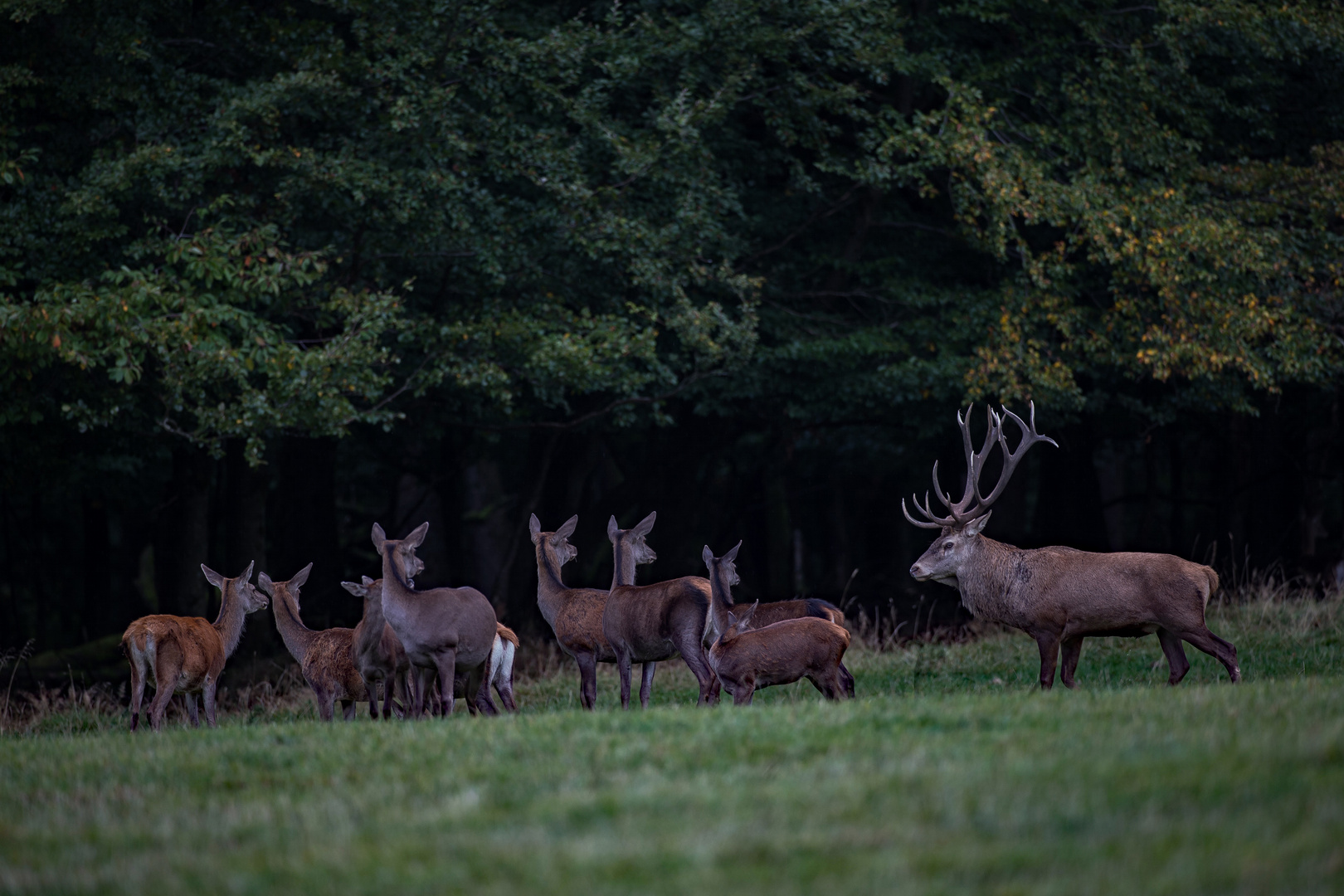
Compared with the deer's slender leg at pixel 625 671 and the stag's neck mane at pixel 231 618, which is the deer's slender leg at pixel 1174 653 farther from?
the stag's neck mane at pixel 231 618

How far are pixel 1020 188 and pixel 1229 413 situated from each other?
21.1 feet

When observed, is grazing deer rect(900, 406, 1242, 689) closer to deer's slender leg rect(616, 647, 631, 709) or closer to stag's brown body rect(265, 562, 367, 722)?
deer's slender leg rect(616, 647, 631, 709)

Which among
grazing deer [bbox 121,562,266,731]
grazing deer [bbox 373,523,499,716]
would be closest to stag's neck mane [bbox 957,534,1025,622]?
grazing deer [bbox 373,523,499,716]

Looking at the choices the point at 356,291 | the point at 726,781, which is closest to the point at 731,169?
the point at 356,291

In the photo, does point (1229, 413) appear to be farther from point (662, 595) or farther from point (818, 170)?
point (662, 595)

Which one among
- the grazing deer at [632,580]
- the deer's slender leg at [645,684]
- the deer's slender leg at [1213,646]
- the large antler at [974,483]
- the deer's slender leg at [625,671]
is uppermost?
the large antler at [974,483]

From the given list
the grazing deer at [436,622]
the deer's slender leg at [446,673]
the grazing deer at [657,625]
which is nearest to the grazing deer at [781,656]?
the grazing deer at [657,625]

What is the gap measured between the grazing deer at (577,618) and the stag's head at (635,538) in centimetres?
40

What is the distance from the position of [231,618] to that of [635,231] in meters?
6.39

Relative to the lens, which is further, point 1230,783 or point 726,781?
point 726,781

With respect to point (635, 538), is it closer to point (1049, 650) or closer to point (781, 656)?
point (781, 656)

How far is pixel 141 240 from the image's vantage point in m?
14.5

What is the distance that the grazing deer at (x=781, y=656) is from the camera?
30.3ft

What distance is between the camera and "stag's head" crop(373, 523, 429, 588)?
388 inches
